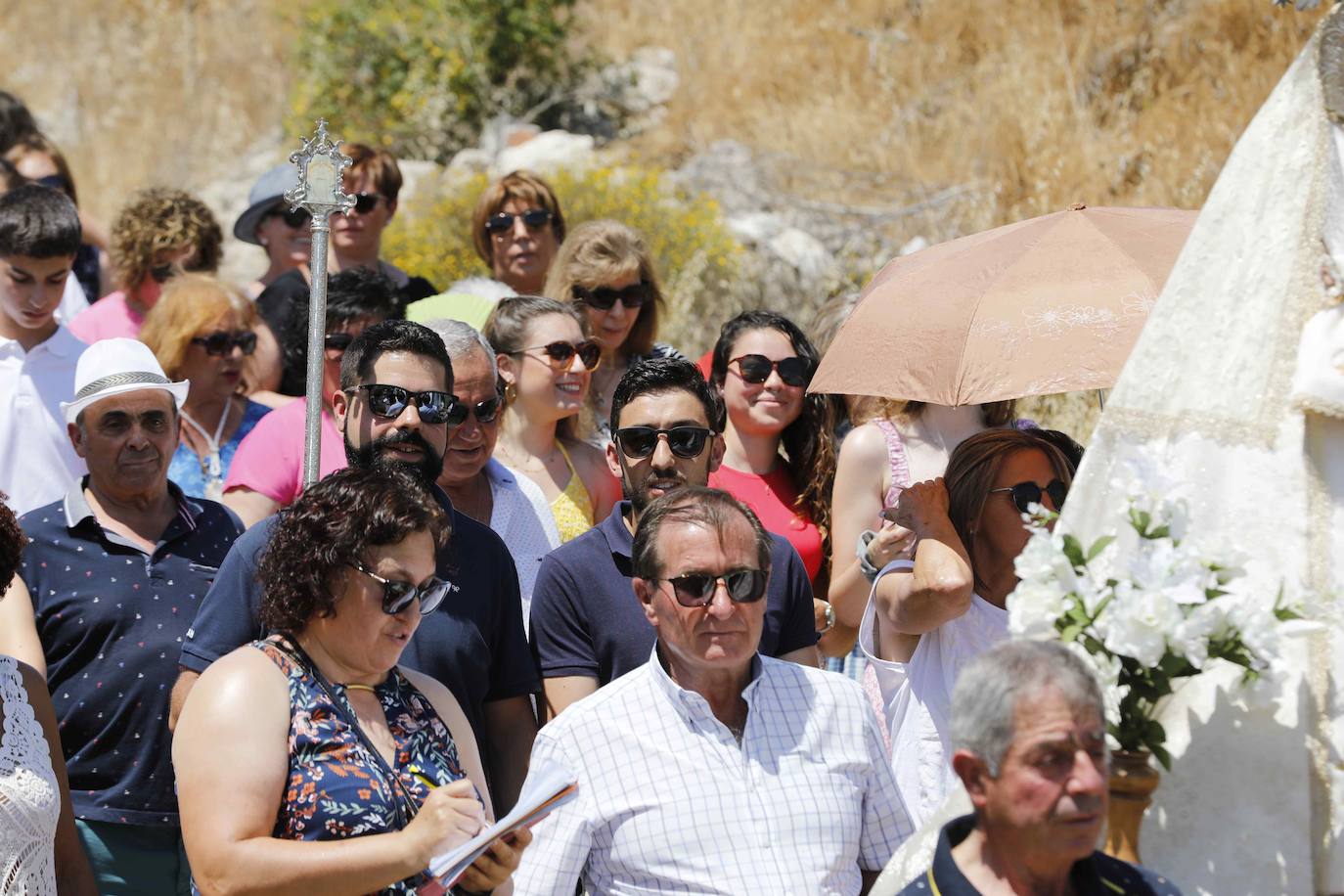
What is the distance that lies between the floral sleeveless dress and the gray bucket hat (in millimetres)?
4197

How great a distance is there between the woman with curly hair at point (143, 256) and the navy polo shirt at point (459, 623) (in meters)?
3.21

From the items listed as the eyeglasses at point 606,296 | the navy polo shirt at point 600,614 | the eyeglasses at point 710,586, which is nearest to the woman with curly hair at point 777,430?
the eyeglasses at point 606,296

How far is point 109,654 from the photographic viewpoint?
4.23 m

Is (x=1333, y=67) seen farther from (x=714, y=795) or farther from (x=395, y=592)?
(x=395, y=592)

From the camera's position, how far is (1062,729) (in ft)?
8.79

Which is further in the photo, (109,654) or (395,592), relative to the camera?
(109,654)

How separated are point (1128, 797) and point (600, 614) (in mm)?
1591

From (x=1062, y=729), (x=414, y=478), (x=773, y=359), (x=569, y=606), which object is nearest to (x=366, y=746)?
(x=414, y=478)

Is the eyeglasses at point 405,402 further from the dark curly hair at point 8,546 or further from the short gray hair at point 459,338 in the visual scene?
the dark curly hair at point 8,546

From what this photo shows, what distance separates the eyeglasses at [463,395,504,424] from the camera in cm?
470

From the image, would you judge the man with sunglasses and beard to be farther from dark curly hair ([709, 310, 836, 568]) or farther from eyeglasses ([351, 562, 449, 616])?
dark curly hair ([709, 310, 836, 568])

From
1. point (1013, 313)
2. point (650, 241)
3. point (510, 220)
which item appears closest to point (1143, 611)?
point (1013, 313)

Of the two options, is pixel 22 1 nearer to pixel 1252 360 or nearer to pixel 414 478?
pixel 414 478

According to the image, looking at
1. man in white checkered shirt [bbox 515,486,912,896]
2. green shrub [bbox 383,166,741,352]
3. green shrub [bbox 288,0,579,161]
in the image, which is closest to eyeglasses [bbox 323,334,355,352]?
man in white checkered shirt [bbox 515,486,912,896]
